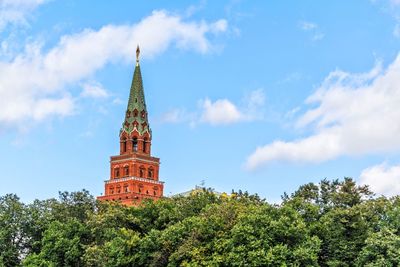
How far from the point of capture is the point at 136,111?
340 feet

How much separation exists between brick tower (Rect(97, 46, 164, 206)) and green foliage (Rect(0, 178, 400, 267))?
39.6 m

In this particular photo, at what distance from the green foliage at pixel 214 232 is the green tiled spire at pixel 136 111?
41.0m

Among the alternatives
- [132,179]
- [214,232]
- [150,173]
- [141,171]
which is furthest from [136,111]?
[214,232]

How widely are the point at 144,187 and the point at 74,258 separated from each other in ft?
151

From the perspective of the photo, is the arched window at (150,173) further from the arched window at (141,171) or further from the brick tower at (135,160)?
the arched window at (141,171)

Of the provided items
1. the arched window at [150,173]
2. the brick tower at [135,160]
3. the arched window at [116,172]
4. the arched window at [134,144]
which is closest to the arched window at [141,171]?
the brick tower at [135,160]

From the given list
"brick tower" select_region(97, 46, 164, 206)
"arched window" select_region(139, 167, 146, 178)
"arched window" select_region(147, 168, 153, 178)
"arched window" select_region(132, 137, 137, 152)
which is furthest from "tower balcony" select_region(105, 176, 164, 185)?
"arched window" select_region(132, 137, 137, 152)

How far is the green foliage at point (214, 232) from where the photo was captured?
4669 cm

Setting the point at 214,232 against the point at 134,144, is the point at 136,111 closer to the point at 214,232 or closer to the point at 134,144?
the point at 134,144

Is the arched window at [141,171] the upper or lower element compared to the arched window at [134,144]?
lower

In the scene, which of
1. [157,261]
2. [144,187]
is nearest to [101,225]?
[157,261]

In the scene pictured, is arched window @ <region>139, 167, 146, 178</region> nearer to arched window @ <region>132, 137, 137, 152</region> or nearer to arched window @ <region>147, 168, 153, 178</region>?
arched window @ <region>147, 168, 153, 178</region>

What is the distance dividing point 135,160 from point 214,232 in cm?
5424

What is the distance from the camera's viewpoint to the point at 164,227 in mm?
55375
